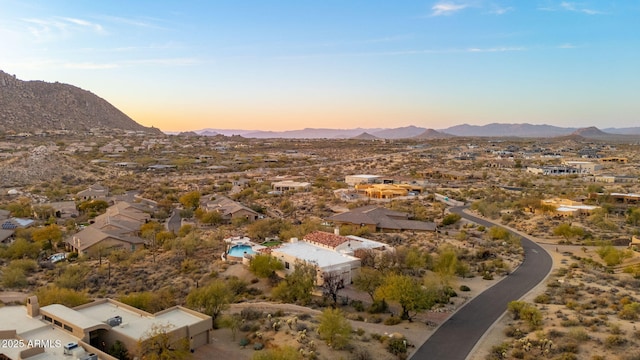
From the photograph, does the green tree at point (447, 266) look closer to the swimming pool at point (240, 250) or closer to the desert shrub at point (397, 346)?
the desert shrub at point (397, 346)

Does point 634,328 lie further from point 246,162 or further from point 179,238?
point 246,162

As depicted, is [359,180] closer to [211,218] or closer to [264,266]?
[211,218]

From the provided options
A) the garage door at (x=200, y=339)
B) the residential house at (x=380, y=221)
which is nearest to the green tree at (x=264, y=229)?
A: the residential house at (x=380, y=221)

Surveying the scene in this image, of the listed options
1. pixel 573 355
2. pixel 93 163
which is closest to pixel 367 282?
pixel 573 355

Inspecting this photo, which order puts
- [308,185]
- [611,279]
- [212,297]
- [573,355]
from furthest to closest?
[308,185] < [611,279] < [212,297] < [573,355]

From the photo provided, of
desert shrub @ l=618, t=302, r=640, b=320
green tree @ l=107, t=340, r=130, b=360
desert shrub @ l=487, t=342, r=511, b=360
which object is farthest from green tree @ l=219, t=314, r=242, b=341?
desert shrub @ l=618, t=302, r=640, b=320

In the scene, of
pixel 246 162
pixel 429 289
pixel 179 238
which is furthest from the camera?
pixel 246 162
